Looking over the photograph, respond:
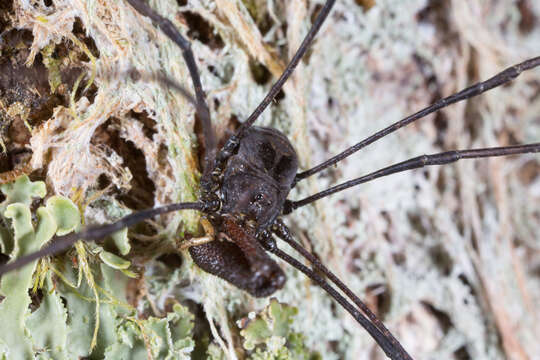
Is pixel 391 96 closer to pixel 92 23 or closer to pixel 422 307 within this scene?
pixel 422 307

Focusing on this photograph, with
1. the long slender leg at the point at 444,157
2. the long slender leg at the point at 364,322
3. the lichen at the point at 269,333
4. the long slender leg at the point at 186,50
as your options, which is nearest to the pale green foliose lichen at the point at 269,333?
the lichen at the point at 269,333

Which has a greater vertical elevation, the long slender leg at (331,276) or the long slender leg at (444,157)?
the long slender leg at (444,157)

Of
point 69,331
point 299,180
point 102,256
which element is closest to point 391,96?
point 299,180

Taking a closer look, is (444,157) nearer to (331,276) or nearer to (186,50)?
(331,276)

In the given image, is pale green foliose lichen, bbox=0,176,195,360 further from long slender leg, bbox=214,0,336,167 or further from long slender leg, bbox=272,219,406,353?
long slender leg, bbox=214,0,336,167

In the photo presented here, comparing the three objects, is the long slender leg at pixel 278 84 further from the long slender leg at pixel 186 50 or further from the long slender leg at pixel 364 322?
the long slender leg at pixel 364 322
